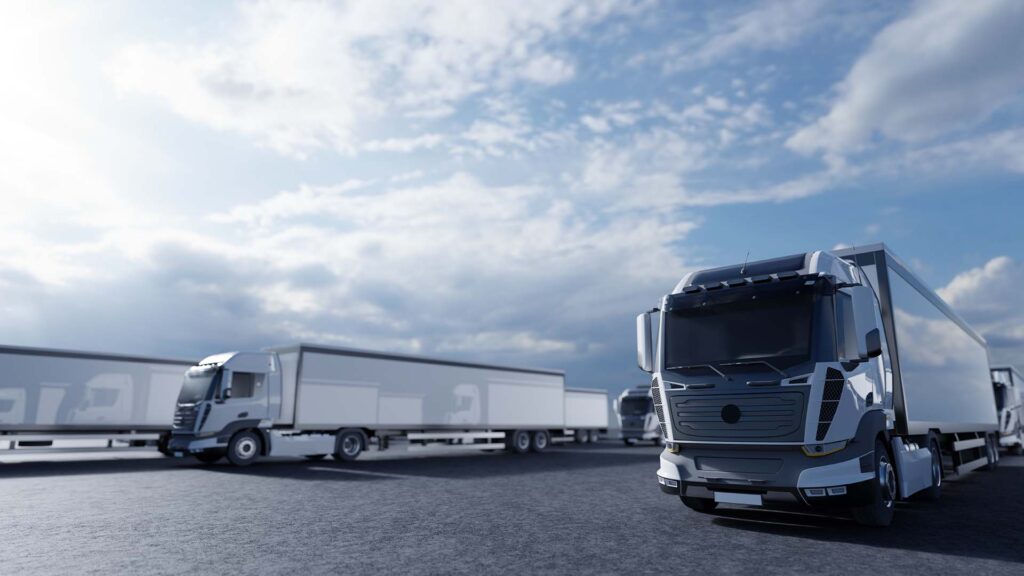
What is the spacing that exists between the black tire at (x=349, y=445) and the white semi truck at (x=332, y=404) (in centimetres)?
3

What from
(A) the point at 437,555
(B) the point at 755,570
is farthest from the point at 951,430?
(A) the point at 437,555

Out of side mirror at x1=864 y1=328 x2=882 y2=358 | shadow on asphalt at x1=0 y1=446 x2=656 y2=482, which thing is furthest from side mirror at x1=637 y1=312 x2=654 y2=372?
shadow on asphalt at x1=0 y1=446 x2=656 y2=482

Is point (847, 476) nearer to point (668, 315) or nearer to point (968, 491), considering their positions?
point (668, 315)

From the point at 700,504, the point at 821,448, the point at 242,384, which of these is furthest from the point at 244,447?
the point at 821,448

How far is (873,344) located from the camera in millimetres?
7176

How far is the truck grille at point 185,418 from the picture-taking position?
17344 mm

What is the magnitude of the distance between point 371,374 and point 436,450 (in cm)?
943

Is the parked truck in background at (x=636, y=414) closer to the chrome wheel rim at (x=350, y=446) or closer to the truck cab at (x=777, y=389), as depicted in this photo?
the chrome wheel rim at (x=350, y=446)

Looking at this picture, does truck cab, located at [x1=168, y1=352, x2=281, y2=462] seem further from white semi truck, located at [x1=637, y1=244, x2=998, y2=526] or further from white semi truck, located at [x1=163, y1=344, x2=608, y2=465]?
white semi truck, located at [x1=637, y1=244, x2=998, y2=526]

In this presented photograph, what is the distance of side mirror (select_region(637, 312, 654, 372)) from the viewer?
838 centimetres

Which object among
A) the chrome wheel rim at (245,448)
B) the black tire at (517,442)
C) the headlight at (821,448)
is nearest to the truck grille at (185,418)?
the chrome wheel rim at (245,448)

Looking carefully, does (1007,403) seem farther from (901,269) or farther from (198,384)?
(198,384)

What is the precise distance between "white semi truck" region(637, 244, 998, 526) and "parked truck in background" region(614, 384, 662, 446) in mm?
24893

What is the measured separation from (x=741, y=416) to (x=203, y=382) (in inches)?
598
